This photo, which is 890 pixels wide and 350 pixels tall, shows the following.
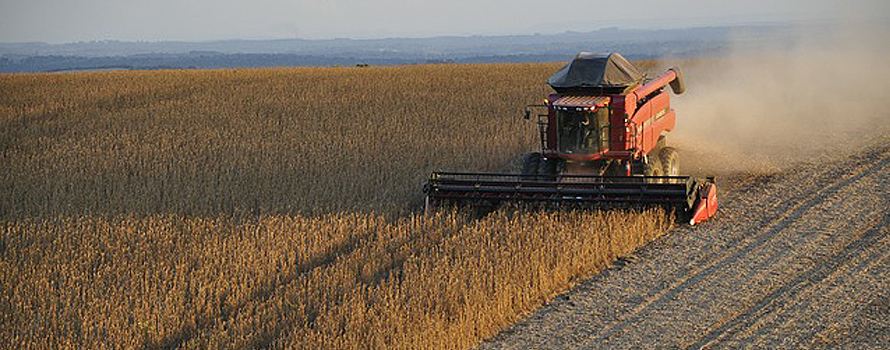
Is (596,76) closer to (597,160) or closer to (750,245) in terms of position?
(597,160)

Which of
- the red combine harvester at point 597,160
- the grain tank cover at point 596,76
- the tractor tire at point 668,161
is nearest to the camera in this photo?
the red combine harvester at point 597,160

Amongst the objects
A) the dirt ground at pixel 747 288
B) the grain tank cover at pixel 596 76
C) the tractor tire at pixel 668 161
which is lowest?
the dirt ground at pixel 747 288

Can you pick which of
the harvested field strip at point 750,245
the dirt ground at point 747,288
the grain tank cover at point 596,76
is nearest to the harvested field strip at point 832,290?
Result: the dirt ground at point 747,288

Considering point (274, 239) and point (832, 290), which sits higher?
point (274, 239)

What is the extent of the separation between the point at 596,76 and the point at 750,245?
311cm

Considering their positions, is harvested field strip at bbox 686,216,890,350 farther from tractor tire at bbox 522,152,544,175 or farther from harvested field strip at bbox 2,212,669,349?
tractor tire at bbox 522,152,544,175

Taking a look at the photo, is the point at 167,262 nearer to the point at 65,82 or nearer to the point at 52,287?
the point at 52,287

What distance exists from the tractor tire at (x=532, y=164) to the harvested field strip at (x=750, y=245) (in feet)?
9.69

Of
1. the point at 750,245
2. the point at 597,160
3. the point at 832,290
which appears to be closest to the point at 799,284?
the point at 832,290

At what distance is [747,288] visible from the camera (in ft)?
28.1

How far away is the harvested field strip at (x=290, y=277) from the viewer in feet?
23.8

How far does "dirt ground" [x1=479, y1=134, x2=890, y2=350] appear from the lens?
740 cm

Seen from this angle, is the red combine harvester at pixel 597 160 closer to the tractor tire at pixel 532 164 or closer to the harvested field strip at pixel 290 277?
the tractor tire at pixel 532 164

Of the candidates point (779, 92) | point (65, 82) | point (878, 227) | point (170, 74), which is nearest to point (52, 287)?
point (878, 227)
